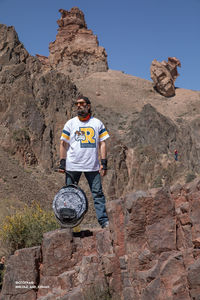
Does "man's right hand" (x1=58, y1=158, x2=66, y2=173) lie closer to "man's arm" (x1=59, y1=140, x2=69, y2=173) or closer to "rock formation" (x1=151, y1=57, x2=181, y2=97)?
"man's arm" (x1=59, y1=140, x2=69, y2=173)

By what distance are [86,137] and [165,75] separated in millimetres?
60908

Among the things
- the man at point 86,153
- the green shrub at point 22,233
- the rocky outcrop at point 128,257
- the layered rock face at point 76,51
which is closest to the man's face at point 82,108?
the man at point 86,153

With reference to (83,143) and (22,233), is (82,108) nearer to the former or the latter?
(83,143)

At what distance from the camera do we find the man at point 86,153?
513cm

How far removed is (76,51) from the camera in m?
74.9

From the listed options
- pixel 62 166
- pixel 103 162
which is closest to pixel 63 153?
pixel 62 166

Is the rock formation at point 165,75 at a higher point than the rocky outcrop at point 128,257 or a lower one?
higher

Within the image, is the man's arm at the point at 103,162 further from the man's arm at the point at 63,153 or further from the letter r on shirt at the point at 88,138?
the man's arm at the point at 63,153

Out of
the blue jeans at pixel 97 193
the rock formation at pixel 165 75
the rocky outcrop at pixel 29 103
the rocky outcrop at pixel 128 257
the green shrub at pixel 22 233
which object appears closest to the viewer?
the rocky outcrop at pixel 128 257

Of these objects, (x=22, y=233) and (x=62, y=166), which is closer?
(x=62, y=166)

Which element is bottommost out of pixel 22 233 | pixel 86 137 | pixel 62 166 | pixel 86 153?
pixel 22 233

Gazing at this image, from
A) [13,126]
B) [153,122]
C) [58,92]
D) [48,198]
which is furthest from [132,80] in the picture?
[48,198]

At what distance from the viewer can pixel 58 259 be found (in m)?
4.41

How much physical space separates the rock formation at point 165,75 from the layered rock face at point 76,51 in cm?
1662
